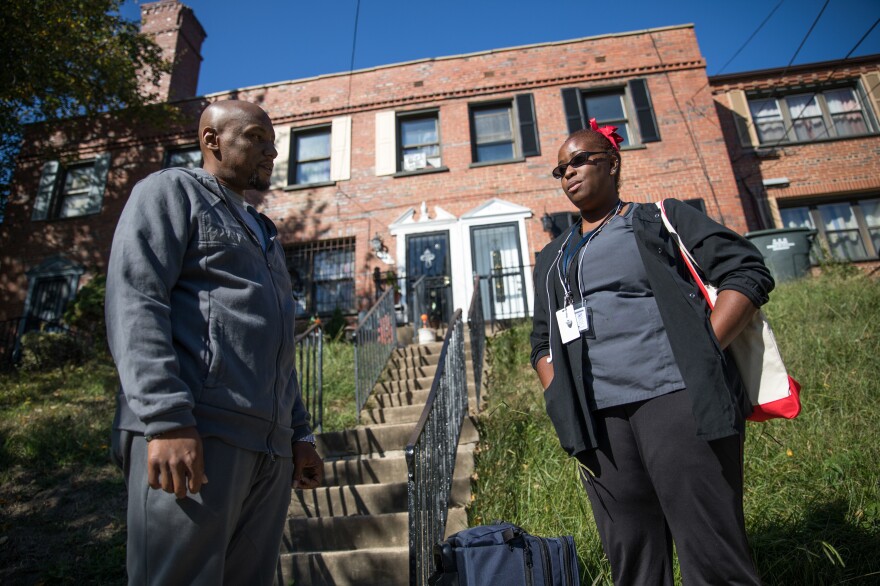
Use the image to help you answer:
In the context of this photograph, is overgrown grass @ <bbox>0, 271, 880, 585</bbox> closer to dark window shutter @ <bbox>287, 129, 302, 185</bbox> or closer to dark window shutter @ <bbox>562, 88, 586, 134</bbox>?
dark window shutter @ <bbox>562, 88, 586, 134</bbox>

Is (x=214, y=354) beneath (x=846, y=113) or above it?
beneath

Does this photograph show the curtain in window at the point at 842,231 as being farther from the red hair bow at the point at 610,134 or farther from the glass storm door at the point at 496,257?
the red hair bow at the point at 610,134

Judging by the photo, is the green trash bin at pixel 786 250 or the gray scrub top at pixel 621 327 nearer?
the gray scrub top at pixel 621 327

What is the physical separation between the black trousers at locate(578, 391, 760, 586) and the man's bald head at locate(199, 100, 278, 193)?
1533 mm

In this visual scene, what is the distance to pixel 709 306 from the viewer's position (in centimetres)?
172

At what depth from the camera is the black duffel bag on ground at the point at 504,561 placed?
2.02 meters

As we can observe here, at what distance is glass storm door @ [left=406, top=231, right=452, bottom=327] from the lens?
10.5 meters

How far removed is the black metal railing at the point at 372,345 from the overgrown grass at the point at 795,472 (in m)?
1.53

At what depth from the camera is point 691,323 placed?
1618 millimetres

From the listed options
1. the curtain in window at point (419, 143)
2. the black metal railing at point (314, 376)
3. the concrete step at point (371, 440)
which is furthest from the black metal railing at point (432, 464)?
the curtain in window at point (419, 143)

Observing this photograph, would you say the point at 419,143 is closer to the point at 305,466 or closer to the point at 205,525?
the point at 305,466

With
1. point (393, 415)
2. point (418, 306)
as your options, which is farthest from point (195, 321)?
point (418, 306)

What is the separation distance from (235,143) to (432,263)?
370 inches

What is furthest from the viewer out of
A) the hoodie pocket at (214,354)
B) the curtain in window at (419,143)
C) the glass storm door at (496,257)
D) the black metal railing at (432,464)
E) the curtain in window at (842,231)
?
the curtain in window at (419,143)
